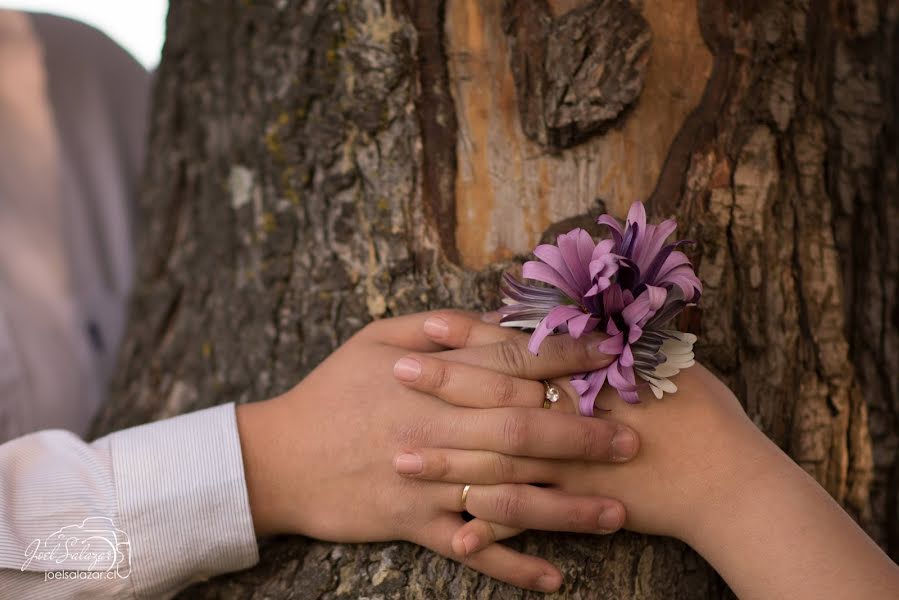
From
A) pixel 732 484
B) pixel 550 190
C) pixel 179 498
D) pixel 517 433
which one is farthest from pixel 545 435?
pixel 179 498

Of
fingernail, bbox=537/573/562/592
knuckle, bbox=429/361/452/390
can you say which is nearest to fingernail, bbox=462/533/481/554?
fingernail, bbox=537/573/562/592

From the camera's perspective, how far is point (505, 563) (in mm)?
1137

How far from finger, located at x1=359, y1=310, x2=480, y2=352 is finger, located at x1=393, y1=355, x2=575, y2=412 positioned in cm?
9

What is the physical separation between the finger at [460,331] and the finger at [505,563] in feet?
0.90

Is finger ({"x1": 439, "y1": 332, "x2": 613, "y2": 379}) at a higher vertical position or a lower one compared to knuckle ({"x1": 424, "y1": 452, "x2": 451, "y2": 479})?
higher

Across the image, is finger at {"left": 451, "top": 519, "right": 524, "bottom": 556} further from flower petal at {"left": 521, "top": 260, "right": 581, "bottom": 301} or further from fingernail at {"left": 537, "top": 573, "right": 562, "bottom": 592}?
flower petal at {"left": 521, "top": 260, "right": 581, "bottom": 301}

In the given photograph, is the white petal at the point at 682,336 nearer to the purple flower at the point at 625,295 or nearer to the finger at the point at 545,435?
the purple flower at the point at 625,295

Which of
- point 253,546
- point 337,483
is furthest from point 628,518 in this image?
point 253,546

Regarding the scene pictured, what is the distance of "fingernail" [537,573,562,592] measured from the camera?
1.14 m

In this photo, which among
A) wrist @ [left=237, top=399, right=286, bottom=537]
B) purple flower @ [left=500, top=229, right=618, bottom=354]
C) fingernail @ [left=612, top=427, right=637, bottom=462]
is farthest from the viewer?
wrist @ [left=237, top=399, right=286, bottom=537]

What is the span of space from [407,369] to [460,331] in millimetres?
117

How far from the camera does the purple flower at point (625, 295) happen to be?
1018 mm

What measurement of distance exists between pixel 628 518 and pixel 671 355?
26 cm

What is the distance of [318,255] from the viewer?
143 centimetres
